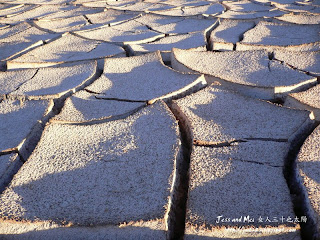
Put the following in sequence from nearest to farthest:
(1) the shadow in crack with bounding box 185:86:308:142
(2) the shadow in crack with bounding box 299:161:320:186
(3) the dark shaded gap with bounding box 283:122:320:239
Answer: (3) the dark shaded gap with bounding box 283:122:320:239
(2) the shadow in crack with bounding box 299:161:320:186
(1) the shadow in crack with bounding box 185:86:308:142

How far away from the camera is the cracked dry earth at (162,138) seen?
3.68ft

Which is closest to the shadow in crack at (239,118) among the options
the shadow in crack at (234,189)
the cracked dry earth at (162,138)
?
the cracked dry earth at (162,138)

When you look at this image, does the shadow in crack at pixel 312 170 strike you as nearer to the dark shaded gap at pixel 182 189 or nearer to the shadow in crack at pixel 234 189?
the shadow in crack at pixel 234 189

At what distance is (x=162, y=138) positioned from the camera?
1.51 meters

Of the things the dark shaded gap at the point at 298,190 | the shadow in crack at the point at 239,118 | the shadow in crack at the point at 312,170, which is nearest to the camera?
the dark shaded gap at the point at 298,190

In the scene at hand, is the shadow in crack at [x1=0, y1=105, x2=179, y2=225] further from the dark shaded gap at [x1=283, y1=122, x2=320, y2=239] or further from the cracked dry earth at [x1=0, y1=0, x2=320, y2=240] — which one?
the dark shaded gap at [x1=283, y1=122, x2=320, y2=239]

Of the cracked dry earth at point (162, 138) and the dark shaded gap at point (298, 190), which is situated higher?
the cracked dry earth at point (162, 138)

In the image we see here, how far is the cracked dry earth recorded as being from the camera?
1121 mm

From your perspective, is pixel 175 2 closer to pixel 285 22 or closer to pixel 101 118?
pixel 285 22

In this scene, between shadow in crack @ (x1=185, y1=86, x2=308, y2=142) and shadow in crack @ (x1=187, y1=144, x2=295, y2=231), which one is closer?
shadow in crack @ (x1=187, y1=144, x2=295, y2=231)

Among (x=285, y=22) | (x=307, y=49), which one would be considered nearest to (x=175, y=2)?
(x=285, y=22)

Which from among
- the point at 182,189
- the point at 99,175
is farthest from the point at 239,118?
the point at 99,175

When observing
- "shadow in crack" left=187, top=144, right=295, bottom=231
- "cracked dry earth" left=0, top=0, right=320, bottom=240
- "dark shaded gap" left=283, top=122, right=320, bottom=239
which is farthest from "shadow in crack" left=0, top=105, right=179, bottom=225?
"dark shaded gap" left=283, top=122, right=320, bottom=239

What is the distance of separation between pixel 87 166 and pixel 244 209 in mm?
693
